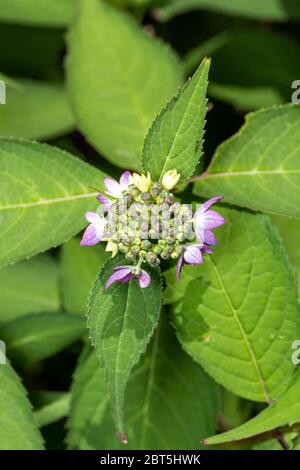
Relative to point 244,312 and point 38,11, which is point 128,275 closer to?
point 244,312

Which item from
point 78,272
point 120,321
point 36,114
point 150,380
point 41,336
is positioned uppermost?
point 36,114

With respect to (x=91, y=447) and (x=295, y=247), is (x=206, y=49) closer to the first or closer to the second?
(x=295, y=247)

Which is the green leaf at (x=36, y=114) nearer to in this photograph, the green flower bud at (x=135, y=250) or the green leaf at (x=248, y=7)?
the green leaf at (x=248, y=7)

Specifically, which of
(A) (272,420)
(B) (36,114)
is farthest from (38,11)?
(A) (272,420)

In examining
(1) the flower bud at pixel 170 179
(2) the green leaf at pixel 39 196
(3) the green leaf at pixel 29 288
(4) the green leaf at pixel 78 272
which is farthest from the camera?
(3) the green leaf at pixel 29 288

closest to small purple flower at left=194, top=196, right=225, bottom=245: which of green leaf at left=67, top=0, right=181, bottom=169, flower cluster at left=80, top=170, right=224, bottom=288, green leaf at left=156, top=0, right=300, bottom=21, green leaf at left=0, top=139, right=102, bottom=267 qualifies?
flower cluster at left=80, top=170, right=224, bottom=288

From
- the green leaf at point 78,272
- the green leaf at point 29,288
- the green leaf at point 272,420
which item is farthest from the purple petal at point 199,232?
the green leaf at point 29,288
